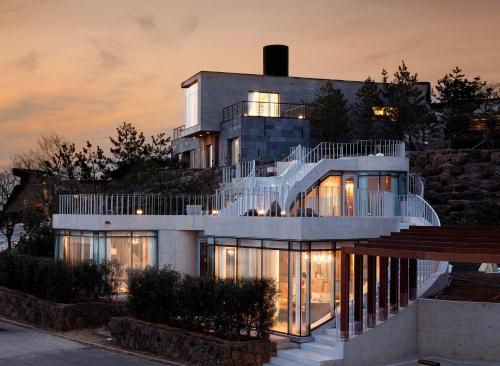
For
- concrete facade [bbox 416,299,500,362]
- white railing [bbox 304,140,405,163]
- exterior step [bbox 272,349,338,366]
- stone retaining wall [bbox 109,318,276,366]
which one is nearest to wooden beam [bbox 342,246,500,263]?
exterior step [bbox 272,349,338,366]

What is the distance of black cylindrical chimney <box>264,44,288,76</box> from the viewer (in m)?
50.5

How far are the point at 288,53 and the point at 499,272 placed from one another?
28739mm

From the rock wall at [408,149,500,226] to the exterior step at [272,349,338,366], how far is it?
22.5 m

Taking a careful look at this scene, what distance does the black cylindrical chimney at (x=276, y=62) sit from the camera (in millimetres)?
50469

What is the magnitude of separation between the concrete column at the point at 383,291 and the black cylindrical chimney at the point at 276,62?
32.0m

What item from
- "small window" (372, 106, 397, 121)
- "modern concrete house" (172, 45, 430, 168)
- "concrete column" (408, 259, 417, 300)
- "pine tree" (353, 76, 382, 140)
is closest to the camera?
"concrete column" (408, 259, 417, 300)

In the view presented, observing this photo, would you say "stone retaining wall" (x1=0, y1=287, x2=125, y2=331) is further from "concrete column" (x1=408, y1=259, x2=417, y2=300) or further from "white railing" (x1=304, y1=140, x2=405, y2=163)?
"white railing" (x1=304, y1=140, x2=405, y2=163)

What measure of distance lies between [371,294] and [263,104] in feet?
94.4

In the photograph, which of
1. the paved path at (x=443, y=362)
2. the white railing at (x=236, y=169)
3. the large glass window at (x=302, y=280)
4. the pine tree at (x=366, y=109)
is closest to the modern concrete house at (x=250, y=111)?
the pine tree at (x=366, y=109)

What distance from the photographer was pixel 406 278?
20.5 m

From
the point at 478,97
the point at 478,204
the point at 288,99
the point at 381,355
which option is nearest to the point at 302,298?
the point at 381,355

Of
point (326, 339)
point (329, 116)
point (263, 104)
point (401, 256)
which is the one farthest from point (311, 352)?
point (263, 104)

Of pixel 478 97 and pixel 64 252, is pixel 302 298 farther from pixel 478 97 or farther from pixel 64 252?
pixel 478 97

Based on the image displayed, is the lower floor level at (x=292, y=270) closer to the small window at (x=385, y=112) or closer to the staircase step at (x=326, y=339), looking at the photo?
the staircase step at (x=326, y=339)
